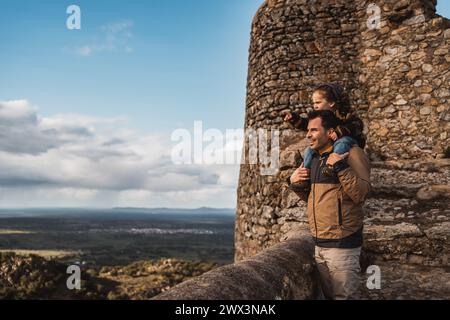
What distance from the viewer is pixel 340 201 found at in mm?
2875

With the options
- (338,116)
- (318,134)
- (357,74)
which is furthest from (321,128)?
(357,74)

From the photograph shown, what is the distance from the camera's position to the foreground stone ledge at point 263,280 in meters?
2.34

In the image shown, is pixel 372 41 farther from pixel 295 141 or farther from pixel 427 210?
pixel 427 210

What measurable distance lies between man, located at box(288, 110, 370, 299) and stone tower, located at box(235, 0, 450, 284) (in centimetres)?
349

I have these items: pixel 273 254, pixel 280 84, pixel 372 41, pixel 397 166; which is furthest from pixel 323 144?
pixel 372 41

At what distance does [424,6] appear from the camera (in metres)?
7.54

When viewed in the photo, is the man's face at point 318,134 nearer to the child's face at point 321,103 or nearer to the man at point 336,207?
the man at point 336,207

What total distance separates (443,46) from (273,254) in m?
6.19

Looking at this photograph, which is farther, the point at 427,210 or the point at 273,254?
the point at 427,210

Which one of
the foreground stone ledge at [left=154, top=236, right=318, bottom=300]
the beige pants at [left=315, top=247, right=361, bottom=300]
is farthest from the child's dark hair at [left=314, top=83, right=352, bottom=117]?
the foreground stone ledge at [left=154, top=236, right=318, bottom=300]

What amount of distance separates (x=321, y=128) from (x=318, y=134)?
0.06 metres

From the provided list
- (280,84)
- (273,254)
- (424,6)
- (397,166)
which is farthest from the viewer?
(280,84)

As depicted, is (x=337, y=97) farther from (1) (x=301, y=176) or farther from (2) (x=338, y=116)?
(1) (x=301, y=176)

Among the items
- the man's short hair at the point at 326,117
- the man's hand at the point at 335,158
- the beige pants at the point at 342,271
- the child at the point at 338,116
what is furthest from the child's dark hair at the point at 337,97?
the beige pants at the point at 342,271
